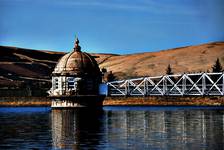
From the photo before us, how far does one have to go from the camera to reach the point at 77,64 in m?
130

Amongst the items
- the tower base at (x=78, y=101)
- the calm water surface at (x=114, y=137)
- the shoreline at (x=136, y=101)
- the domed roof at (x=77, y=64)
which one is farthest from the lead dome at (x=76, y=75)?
the calm water surface at (x=114, y=137)

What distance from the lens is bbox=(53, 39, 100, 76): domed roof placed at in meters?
130

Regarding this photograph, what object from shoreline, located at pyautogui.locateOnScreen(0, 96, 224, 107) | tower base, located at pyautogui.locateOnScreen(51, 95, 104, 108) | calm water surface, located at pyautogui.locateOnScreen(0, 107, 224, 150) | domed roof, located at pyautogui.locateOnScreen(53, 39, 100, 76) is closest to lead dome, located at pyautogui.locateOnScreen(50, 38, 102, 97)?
domed roof, located at pyautogui.locateOnScreen(53, 39, 100, 76)

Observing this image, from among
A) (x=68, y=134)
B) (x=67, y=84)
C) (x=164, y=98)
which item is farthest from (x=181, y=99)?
(x=68, y=134)

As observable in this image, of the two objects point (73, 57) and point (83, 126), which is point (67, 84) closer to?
point (73, 57)

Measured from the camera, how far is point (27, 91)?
193375mm

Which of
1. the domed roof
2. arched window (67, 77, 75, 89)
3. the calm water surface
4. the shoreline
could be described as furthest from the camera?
the shoreline

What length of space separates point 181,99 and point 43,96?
39.8 meters

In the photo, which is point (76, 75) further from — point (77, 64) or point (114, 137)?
point (114, 137)

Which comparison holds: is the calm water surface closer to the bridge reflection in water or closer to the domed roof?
the bridge reflection in water

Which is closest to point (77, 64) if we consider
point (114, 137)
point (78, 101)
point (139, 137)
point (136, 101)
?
point (78, 101)

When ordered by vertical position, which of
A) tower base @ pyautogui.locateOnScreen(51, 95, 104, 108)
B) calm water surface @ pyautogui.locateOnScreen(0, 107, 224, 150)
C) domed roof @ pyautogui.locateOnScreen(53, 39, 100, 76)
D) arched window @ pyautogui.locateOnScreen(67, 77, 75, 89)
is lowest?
calm water surface @ pyautogui.locateOnScreen(0, 107, 224, 150)

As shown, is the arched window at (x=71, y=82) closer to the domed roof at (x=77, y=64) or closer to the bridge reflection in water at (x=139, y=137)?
the domed roof at (x=77, y=64)

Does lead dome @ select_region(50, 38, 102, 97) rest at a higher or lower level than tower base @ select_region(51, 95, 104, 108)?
higher
